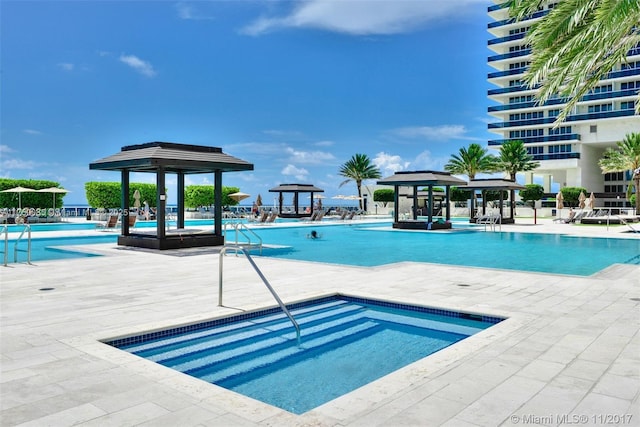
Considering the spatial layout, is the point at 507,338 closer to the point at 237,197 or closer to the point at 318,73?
the point at 237,197

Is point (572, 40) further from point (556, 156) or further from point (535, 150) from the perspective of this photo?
point (535, 150)

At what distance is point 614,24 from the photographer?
8055 mm

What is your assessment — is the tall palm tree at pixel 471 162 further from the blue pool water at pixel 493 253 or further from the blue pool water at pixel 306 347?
the blue pool water at pixel 306 347

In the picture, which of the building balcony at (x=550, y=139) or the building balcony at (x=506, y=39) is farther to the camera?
the building balcony at (x=506, y=39)

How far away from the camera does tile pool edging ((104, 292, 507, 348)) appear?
5.14m

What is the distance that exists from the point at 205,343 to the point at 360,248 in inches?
451

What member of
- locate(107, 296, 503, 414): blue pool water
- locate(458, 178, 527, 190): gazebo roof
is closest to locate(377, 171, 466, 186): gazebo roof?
locate(458, 178, 527, 190): gazebo roof

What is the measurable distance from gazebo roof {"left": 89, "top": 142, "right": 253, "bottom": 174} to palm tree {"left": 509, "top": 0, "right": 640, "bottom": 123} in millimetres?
8579

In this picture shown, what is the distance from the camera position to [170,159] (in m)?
Answer: 13.7

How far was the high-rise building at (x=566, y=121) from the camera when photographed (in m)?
65.6

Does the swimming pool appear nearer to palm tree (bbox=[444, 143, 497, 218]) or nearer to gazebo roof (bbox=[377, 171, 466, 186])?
gazebo roof (bbox=[377, 171, 466, 186])

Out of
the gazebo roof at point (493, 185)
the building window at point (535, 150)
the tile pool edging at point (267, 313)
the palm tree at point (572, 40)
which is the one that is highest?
the building window at point (535, 150)

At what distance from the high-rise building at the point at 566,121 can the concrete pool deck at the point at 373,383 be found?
A: 62.6 metres

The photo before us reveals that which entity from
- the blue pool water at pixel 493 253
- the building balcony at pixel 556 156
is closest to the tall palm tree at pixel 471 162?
the building balcony at pixel 556 156
